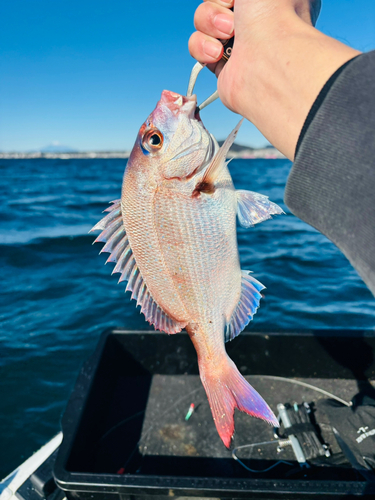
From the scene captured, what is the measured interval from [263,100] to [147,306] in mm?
976

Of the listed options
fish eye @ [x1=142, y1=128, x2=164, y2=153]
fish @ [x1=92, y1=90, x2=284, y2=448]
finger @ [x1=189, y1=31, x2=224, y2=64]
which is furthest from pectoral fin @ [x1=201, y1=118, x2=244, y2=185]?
finger @ [x1=189, y1=31, x2=224, y2=64]

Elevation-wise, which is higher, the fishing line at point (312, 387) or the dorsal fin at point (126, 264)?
the dorsal fin at point (126, 264)

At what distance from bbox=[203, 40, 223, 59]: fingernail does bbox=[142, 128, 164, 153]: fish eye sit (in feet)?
1.28

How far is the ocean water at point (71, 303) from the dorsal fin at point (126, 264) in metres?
2.14

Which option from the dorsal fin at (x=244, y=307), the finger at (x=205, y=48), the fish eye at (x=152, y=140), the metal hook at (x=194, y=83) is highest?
the finger at (x=205, y=48)

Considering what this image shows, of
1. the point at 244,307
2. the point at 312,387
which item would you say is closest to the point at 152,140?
the point at 244,307

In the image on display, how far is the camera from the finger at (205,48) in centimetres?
145

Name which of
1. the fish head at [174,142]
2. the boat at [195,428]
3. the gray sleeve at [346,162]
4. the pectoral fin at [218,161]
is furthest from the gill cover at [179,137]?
the boat at [195,428]

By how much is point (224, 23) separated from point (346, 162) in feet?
3.24

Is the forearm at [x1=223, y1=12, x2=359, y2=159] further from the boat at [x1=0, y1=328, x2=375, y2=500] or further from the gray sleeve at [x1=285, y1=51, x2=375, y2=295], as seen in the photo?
the boat at [x1=0, y1=328, x2=375, y2=500]

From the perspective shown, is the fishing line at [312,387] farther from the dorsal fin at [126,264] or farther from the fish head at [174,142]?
the fish head at [174,142]

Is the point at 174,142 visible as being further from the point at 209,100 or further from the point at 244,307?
the point at 244,307

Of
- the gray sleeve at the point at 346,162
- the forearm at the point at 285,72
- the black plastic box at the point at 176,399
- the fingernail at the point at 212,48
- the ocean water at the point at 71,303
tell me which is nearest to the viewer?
the gray sleeve at the point at 346,162

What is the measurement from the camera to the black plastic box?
2.80 meters
